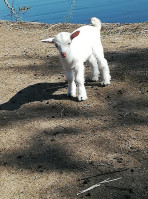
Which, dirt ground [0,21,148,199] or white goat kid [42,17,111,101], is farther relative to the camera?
white goat kid [42,17,111,101]

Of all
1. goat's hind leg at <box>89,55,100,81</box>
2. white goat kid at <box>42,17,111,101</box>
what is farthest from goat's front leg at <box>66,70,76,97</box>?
goat's hind leg at <box>89,55,100,81</box>

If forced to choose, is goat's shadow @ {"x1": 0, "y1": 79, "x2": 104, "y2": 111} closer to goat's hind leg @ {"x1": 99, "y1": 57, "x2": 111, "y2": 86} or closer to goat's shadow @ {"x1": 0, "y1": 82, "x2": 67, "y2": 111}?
goat's shadow @ {"x1": 0, "y1": 82, "x2": 67, "y2": 111}

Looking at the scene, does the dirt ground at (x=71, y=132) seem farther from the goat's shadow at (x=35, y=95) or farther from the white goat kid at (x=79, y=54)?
the white goat kid at (x=79, y=54)

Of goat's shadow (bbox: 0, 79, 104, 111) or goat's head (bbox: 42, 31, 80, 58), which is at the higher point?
goat's head (bbox: 42, 31, 80, 58)

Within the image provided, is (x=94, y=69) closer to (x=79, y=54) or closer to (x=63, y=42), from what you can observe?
(x=79, y=54)

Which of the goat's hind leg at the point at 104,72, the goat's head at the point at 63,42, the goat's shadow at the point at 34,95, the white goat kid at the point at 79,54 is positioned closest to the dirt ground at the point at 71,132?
the goat's shadow at the point at 34,95

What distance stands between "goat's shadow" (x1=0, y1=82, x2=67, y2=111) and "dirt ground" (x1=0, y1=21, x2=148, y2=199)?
21 mm

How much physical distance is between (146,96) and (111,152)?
1.95 metres

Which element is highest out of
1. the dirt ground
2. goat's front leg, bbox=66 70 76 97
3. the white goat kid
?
the white goat kid

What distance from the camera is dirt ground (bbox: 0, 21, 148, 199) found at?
410 cm

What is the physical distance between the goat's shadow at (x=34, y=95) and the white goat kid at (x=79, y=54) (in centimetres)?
53

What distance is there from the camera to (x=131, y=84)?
678 centimetres

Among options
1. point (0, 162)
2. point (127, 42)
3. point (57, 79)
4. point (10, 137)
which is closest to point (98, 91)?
point (57, 79)

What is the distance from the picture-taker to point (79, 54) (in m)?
6.09
